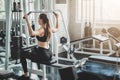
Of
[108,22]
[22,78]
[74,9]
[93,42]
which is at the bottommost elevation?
[22,78]

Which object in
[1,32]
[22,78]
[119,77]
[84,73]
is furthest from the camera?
[1,32]

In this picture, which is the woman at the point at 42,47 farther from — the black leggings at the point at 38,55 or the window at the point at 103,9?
the window at the point at 103,9

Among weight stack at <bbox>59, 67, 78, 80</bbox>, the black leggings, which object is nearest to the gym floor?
weight stack at <bbox>59, 67, 78, 80</bbox>

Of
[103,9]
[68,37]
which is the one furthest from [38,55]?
[103,9]

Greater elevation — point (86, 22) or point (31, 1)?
point (31, 1)

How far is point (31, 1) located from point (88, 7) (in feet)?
7.32

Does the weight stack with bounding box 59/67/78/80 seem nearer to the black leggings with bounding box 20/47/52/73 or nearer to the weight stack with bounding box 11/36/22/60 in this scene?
the black leggings with bounding box 20/47/52/73

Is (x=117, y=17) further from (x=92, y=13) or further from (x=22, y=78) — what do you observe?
(x=22, y=78)

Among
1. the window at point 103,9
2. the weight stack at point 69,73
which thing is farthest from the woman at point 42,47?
the window at point 103,9

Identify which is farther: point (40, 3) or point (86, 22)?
point (86, 22)

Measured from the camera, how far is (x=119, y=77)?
360 cm

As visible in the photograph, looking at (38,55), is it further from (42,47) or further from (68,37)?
(68,37)

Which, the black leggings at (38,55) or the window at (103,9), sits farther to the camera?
the window at (103,9)

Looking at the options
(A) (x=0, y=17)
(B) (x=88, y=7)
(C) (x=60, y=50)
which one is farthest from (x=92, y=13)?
(A) (x=0, y=17)
